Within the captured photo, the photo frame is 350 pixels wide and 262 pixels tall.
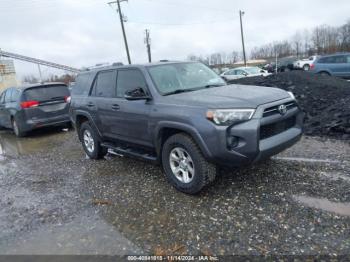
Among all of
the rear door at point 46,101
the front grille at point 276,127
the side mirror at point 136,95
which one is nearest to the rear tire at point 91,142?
the side mirror at point 136,95

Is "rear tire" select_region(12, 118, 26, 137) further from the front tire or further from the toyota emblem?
the toyota emblem

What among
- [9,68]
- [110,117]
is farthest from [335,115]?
[9,68]

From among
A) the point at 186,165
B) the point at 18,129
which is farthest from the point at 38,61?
the point at 186,165

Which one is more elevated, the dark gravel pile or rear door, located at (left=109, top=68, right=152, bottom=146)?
rear door, located at (left=109, top=68, right=152, bottom=146)

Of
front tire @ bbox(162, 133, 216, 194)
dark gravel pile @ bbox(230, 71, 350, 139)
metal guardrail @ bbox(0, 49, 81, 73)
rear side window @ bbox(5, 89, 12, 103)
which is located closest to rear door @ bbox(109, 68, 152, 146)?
front tire @ bbox(162, 133, 216, 194)

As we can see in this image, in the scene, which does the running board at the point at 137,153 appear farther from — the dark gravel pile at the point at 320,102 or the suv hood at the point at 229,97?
the dark gravel pile at the point at 320,102

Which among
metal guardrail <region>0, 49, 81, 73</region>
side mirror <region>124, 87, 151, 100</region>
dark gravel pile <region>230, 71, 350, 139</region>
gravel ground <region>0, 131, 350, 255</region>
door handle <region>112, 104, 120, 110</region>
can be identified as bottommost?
gravel ground <region>0, 131, 350, 255</region>

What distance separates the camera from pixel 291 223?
337 cm

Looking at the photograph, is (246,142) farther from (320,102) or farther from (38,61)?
(38,61)

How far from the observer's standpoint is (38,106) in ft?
31.0

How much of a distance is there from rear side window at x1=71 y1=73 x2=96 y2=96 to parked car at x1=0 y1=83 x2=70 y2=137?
3327 mm

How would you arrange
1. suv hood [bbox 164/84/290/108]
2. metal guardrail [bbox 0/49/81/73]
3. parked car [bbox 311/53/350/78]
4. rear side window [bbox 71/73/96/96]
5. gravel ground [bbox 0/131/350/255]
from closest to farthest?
gravel ground [bbox 0/131/350/255] → suv hood [bbox 164/84/290/108] → rear side window [bbox 71/73/96/96] → parked car [bbox 311/53/350/78] → metal guardrail [bbox 0/49/81/73]

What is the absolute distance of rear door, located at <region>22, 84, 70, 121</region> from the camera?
9.43 meters

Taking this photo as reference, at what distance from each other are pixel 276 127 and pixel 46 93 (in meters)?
8.01
